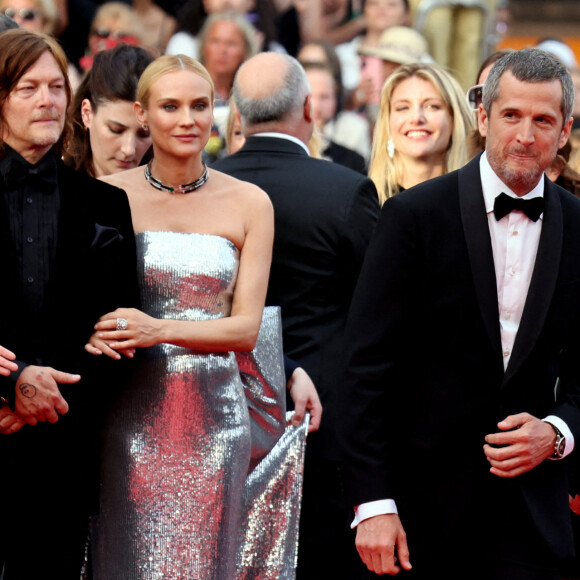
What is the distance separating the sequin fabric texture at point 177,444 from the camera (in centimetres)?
342

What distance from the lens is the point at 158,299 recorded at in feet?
→ 11.4

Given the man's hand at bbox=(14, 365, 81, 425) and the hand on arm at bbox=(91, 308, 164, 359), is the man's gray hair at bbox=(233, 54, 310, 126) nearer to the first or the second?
the hand on arm at bbox=(91, 308, 164, 359)

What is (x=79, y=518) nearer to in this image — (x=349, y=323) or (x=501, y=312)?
(x=349, y=323)

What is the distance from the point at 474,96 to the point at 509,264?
1.96m

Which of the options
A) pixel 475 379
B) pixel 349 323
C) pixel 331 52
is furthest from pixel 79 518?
pixel 331 52

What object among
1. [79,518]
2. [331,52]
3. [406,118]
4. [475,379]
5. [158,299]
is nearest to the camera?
[475,379]

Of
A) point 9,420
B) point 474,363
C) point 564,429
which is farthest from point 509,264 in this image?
point 9,420

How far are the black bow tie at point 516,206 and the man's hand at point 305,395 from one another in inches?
47.3

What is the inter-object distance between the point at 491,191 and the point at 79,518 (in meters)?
1.48

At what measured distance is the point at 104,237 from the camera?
10.6ft

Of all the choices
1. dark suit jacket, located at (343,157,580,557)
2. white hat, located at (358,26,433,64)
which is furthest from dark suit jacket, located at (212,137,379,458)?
white hat, located at (358,26,433,64)

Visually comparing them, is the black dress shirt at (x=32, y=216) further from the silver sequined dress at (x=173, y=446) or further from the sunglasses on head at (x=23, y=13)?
the sunglasses on head at (x=23, y=13)

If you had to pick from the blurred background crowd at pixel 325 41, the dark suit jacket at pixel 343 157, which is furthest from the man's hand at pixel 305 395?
the dark suit jacket at pixel 343 157

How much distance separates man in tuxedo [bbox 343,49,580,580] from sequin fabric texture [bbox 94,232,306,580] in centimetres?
59
